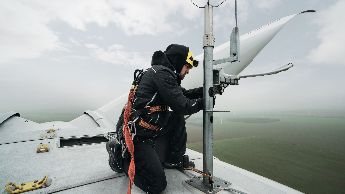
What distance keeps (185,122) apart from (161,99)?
732 mm

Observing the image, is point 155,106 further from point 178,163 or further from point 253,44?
point 253,44

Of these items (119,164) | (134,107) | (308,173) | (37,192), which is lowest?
(308,173)

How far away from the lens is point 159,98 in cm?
254

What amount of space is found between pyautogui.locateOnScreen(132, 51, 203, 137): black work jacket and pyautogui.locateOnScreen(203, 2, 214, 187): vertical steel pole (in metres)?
0.12

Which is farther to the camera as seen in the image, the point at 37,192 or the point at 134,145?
the point at 134,145

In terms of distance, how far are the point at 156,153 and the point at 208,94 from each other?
949 mm

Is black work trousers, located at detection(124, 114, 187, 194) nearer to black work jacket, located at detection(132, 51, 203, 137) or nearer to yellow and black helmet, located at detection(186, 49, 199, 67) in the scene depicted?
black work jacket, located at detection(132, 51, 203, 137)

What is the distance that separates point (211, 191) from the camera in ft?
7.52

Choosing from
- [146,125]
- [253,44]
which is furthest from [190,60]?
[253,44]

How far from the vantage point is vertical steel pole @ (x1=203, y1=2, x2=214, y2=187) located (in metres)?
2.33

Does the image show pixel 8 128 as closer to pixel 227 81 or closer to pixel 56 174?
pixel 56 174

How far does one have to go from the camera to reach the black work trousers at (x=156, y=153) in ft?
7.53

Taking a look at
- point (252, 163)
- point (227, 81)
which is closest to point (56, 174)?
point (227, 81)

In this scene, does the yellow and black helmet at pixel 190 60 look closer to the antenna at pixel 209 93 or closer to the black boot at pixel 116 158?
the antenna at pixel 209 93
